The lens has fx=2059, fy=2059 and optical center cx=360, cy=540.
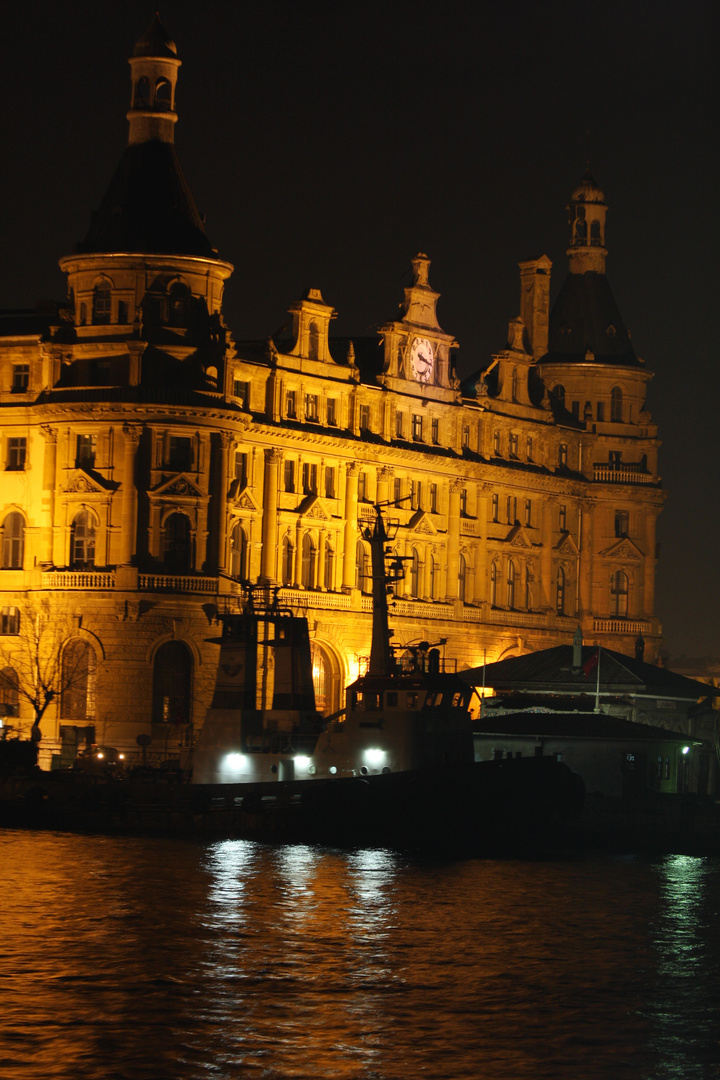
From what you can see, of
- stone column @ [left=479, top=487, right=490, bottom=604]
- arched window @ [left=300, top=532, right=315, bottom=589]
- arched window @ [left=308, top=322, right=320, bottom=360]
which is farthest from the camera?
stone column @ [left=479, top=487, right=490, bottom=604]

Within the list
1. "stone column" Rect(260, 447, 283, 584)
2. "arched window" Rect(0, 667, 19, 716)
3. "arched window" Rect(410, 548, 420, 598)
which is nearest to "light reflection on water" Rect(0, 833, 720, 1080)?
"arched window" Rect(0, 667, 19, 716)

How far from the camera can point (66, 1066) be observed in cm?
3609

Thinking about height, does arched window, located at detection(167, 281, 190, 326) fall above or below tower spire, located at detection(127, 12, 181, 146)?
below

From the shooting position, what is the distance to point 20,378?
93562 millimetres

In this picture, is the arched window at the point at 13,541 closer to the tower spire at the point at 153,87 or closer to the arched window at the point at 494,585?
the tower spire at the point at 153,87

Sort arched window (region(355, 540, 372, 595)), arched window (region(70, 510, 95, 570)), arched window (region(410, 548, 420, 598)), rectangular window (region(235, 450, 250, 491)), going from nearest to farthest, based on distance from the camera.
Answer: arched window (region(70, 510, 95, 570)) < rectangular window (region(235, 450, 250, 491)) < arched window (region(355, 540, 372, 595)) < arched window (region(410, 548, 420, 598))

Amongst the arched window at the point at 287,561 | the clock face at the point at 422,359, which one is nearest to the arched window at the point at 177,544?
the arched window at the point at 287,561

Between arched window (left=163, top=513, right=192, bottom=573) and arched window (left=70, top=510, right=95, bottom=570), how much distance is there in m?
3.23

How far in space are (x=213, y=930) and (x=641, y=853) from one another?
30379mm

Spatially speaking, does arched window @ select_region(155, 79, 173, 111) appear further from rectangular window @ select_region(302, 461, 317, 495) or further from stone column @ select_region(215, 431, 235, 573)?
rectangular window @ select_region(302, 461, 317, 495)

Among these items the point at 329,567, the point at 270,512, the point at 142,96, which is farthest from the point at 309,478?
the point at 142,96

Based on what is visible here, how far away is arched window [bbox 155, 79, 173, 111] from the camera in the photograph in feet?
306

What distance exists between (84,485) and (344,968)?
4714 cm

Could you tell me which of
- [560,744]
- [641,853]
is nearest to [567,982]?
[641,853]
